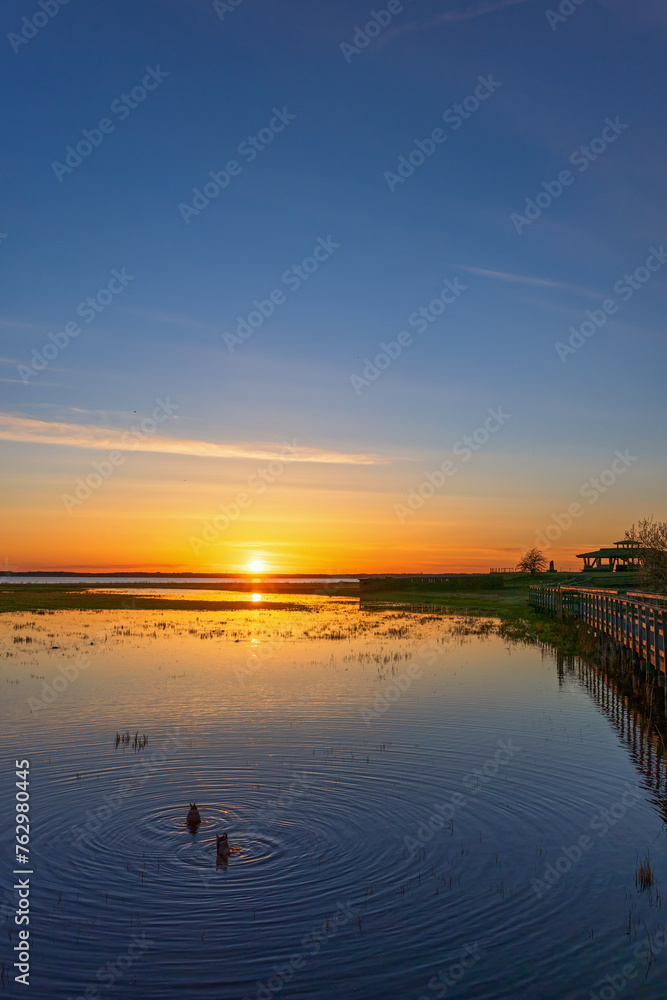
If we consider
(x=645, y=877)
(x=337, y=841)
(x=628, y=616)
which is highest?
(x=628, y=616)

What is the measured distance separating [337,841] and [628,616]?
20.2m

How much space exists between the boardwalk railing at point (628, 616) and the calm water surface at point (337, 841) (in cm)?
210

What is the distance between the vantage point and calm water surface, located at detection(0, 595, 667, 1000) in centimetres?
874

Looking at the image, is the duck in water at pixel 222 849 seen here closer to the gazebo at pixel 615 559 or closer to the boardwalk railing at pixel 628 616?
the boardwalk railing at pixel 628 616

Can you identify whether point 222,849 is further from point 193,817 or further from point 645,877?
point 645,877

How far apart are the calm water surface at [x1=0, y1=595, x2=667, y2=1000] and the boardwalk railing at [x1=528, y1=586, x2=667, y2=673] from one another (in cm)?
210

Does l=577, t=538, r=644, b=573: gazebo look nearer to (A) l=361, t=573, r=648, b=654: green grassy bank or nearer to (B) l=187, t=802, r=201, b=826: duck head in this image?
(A) l=361, t=573, r=648, b=654: green grassy bank

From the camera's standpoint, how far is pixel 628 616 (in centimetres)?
2969

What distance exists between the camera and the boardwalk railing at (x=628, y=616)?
939 inches

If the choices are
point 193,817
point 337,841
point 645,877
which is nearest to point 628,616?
point 645,877

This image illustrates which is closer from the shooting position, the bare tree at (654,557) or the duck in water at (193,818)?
the duck in water at (193,818)

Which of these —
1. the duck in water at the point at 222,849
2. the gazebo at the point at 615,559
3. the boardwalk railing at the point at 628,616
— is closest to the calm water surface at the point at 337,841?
the duck in water at the point at 222,849

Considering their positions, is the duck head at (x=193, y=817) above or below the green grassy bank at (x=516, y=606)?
below

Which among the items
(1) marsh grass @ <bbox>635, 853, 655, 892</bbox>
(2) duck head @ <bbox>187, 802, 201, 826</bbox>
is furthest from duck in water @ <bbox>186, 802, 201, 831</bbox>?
(1) marsh grass @ <bbox>635, 853, 655, 892</bbox>
